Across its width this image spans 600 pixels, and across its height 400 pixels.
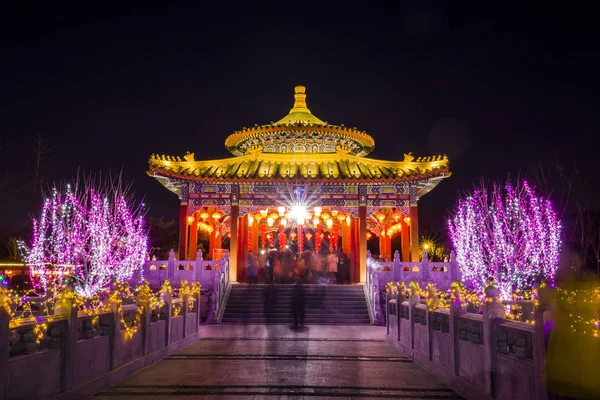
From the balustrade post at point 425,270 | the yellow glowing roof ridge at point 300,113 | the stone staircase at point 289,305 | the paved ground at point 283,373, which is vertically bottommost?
the paved ground at point 283,373

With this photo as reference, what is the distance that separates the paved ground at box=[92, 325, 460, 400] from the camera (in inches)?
283

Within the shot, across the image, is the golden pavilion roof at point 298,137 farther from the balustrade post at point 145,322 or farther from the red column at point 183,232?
the balustrade post at point 145,322

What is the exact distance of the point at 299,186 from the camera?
22.2 metres

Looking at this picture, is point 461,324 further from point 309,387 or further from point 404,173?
point 404,173

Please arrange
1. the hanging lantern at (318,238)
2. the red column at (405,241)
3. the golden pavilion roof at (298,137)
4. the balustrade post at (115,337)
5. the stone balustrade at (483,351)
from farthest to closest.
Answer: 1. the hanging lantern at (318,238)
2. the golden pavilion roof at (298,137)
3. the red column at (405,241)
4. the balustrade post at (115,337)
5. the stone balustrade at (483,351)

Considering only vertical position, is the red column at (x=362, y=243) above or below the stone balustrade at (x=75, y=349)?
above

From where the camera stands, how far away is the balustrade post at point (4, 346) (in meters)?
5.21

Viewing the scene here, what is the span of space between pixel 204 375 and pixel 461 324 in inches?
165

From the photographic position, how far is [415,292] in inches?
439

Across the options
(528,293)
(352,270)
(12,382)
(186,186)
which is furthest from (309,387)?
(186,186)

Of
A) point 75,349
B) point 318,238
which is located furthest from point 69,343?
point 318,238

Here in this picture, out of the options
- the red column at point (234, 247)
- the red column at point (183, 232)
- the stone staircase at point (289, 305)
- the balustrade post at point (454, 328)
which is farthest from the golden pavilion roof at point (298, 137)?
Answer: the balustrade post at point (454, 328)

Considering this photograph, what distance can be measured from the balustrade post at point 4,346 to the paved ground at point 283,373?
1.94m

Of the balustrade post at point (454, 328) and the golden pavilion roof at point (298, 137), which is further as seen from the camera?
the golden pavilion roof at point (298, 137)
